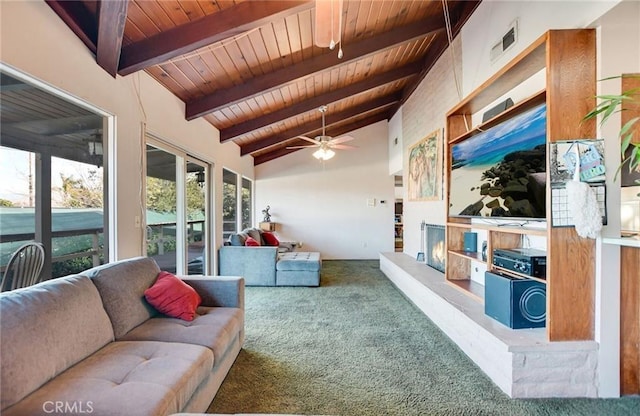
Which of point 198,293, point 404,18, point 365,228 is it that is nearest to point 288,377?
point 198,293

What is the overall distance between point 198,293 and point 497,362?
2344mm

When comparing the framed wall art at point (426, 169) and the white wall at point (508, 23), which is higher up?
the white wall at point (508, 23)

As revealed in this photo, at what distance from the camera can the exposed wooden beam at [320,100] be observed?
464 cm

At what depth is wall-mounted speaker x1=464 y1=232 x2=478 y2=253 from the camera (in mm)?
3113

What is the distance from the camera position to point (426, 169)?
452cm

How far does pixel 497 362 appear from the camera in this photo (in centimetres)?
196

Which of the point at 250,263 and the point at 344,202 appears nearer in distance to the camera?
the point at 250,263

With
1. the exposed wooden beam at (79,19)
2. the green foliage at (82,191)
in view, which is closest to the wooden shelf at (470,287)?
the green foliage at (82,191)

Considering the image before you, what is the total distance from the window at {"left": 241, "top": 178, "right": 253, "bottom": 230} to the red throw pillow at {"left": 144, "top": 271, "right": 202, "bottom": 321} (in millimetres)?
4590

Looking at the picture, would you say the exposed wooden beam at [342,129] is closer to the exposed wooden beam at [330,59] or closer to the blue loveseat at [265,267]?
the blue loveseat at [265,267]

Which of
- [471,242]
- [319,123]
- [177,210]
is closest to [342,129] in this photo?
[319,123]

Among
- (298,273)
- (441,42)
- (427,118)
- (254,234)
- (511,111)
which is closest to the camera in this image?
(511,111)

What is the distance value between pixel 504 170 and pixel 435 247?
6.44 feet

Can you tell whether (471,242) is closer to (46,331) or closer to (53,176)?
(46,331)
